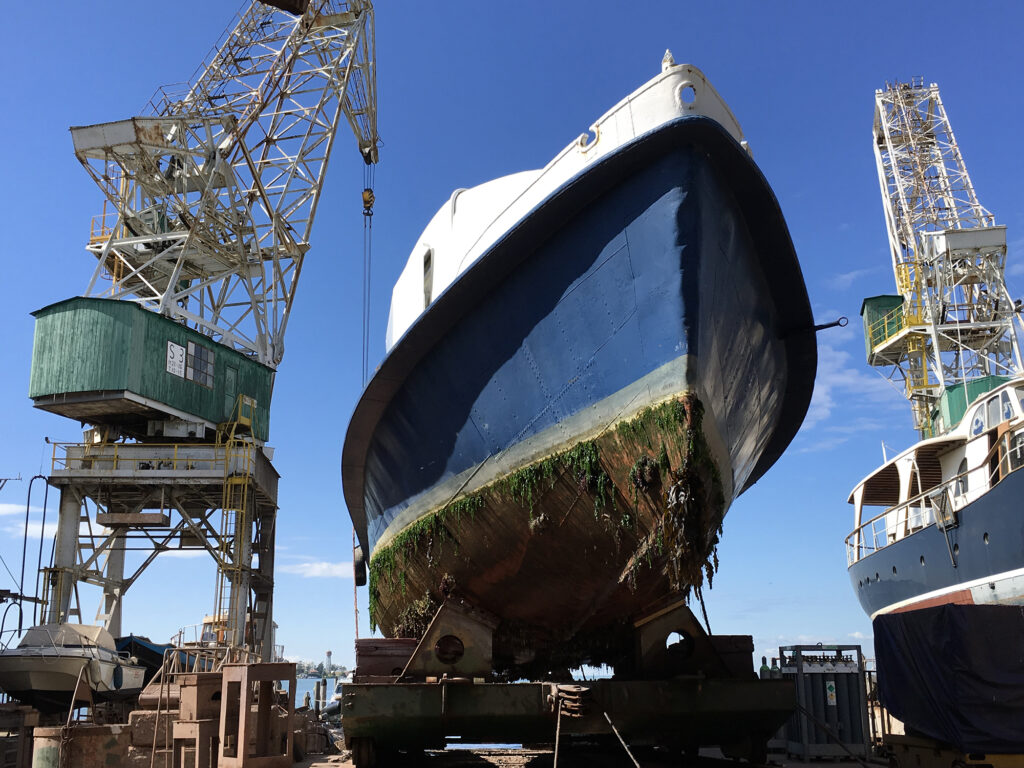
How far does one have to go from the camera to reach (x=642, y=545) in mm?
5699

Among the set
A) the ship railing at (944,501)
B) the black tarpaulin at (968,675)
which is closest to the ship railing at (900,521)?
the ship railing at (944,501)

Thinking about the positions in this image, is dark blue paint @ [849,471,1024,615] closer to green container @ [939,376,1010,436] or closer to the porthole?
the porthole

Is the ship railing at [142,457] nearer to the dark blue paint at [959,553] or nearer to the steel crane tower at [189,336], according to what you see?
the steel crane tower at [189,336]

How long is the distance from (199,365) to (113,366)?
2.49 metres

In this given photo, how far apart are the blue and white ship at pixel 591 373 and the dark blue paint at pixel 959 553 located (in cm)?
511

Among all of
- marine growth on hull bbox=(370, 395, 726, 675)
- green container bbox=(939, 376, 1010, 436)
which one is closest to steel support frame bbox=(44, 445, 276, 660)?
marine growth on hull bbox=(370, 395, 726, 675)

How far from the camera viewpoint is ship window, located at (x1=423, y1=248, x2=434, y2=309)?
24.3ft

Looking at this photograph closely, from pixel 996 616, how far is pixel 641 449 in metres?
3.19

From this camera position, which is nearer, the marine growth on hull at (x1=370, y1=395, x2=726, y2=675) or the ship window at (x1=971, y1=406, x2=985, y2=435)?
the marine growth on hull at (x1=370, y1=395, x2=726, y2=675)

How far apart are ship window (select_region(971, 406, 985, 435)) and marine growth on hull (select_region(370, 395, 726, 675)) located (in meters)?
10.3

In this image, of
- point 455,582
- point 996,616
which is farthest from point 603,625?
point 996,616

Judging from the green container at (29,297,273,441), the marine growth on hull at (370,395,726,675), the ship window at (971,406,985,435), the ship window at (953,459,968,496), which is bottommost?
the marine growth on hull at (370,395,726,675)

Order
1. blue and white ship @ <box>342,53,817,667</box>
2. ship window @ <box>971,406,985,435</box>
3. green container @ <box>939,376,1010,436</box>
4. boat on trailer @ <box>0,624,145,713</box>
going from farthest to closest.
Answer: green container @ <box>939,376,1010,436</box>, boat on trailer @ <box>0,624,145,713</box>, ship window @ <box>971,406,985,435</box>, blue and white ship @ <box>342,53,817,667</box>

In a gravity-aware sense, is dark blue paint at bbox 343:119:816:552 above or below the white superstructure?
below
